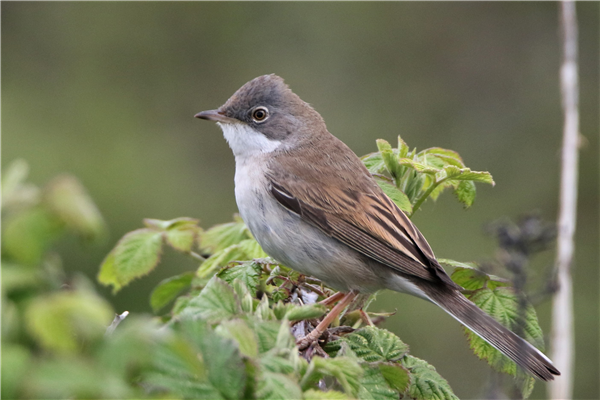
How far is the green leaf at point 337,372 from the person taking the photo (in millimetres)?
1597

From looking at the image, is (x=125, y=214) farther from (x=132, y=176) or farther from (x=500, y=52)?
(x=500, y=52)

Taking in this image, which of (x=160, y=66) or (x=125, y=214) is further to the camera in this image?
(x=160, y=66)

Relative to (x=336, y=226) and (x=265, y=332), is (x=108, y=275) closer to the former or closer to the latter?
(x=336, y=226)

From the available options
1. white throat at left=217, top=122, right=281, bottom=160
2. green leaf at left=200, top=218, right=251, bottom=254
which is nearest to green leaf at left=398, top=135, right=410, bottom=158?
green leaf at left=200, top=218, right=251, bottom=254

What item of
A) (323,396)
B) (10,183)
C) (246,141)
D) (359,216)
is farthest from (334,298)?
(10,183)

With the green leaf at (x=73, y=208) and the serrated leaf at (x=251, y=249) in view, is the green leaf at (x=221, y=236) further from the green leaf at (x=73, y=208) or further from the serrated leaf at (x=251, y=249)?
the green leaf at (x=73, y=208)

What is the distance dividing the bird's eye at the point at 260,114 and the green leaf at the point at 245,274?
171cm

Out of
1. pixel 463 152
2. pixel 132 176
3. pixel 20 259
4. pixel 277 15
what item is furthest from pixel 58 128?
pixel 20 259

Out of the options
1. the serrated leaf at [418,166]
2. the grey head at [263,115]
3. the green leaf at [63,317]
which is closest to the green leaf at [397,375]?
the serrated leaf at [418,166]

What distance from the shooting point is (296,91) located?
9922 mm

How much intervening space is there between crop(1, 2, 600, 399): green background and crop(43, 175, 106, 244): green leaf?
25.3ft

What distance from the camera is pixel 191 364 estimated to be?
107 cm

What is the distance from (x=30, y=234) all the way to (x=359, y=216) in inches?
102

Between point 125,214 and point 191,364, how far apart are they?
8.47m
